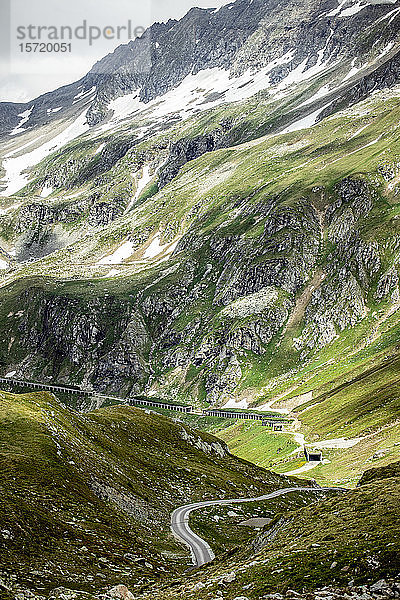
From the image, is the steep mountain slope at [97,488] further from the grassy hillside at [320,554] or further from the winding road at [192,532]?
the grassy hillside at [320,554]

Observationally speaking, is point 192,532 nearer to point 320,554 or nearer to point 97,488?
point 97,488

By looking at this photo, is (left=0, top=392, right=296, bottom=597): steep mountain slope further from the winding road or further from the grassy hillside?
the grassy hillside

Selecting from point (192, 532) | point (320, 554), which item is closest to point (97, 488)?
point (192, 532)

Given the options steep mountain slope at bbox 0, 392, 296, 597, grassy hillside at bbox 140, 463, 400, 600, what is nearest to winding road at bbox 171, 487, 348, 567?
steep mountain slope at bbox 0, 392, 296, 597

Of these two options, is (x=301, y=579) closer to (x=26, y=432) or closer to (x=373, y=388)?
(x=26, y=432)

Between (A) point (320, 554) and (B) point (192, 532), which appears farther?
(B) point (192, 532)

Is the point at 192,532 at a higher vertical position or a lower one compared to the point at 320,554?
lower

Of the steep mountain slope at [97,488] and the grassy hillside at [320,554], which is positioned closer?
the grassy hillside at [320,554]

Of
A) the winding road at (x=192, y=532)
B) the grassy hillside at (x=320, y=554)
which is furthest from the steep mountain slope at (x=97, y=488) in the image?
the grassy hillside at (x=320, y=554)

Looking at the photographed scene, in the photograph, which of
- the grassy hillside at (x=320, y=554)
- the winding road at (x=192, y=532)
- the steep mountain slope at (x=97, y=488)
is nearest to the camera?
the grassy hillside at (x=320, y=554)
